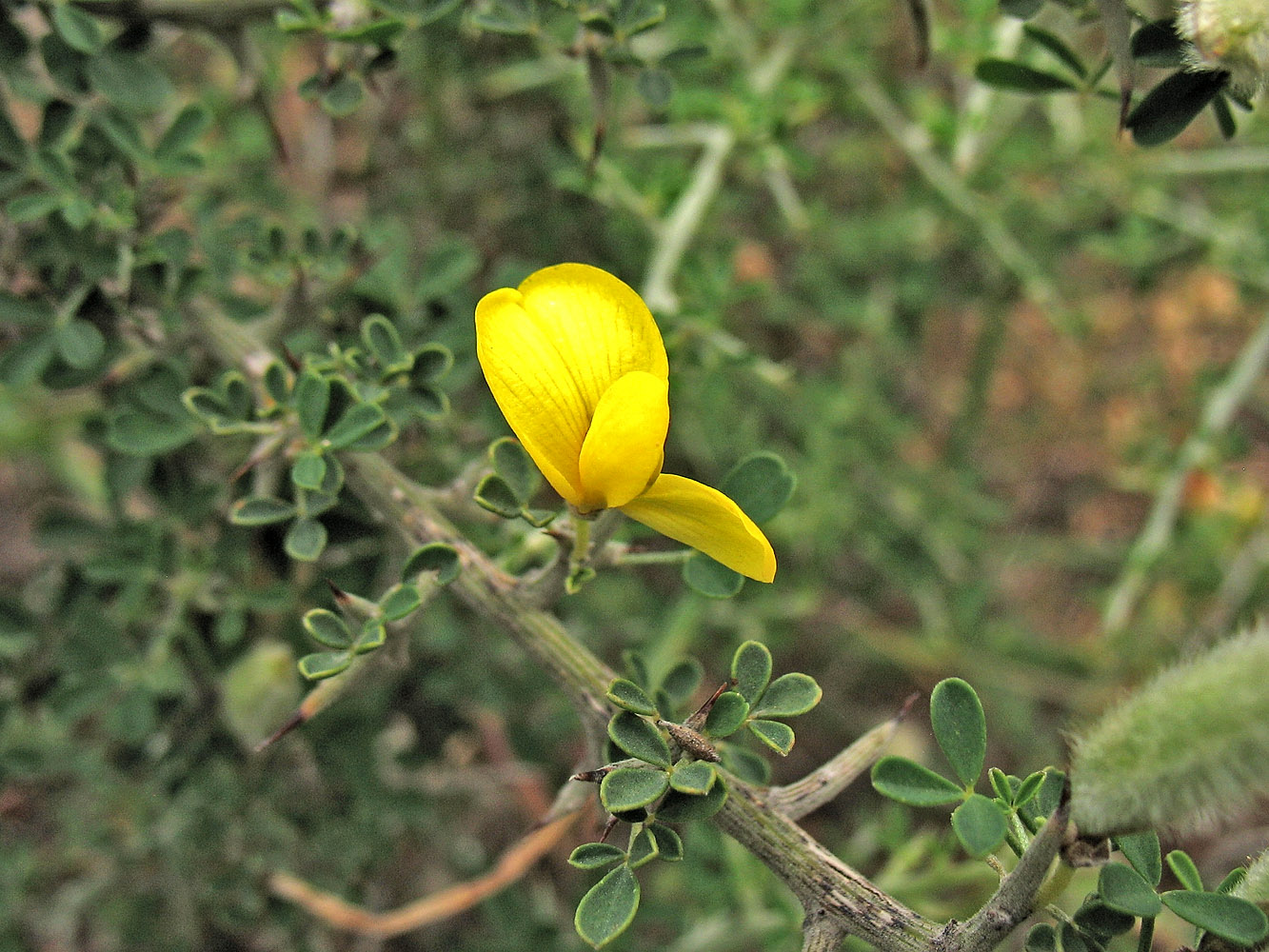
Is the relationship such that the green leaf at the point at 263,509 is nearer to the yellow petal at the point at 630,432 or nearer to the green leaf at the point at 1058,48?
the yellow petal at the point at 630,432

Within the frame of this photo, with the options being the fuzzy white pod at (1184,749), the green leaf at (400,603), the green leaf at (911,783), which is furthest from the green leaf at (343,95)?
the fuzzy white pod at (1184,749)

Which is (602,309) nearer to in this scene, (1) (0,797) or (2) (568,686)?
(2) (568,686)

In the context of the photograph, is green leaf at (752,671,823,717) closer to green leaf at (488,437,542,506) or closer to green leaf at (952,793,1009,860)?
green leaf at (952,793,1009,860)

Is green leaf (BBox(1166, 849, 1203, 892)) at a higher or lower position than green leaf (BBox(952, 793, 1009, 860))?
lower

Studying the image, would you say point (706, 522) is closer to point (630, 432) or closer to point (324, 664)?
point (630, 432)

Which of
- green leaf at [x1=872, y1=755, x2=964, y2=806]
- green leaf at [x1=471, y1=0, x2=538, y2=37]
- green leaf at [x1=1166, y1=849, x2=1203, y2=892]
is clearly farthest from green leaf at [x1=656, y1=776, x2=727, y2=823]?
green leaf at [x1=471, y1=0, x2=538, y2=37]
